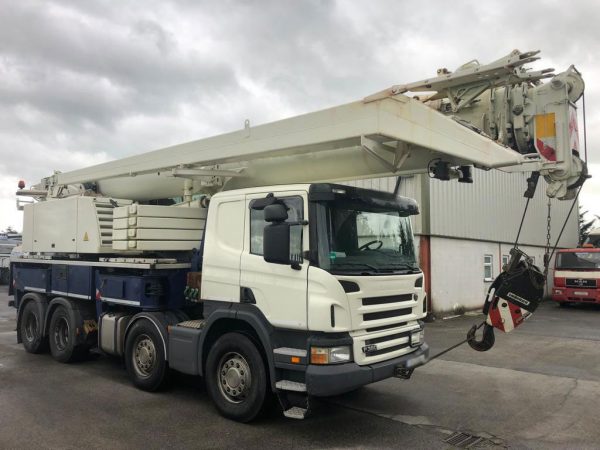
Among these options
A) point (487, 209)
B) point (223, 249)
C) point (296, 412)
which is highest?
point (487, 209)

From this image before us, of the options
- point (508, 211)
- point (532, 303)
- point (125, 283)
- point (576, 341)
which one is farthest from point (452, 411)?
point (508, 211)

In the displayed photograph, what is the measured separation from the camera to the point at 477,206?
57.7 feet

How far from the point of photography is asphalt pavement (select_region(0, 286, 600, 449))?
16.7 ft

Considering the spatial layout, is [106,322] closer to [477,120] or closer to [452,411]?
[452,411]

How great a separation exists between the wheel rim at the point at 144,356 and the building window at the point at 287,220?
2.25 meters

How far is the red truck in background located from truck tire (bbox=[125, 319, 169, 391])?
17535 millimetres

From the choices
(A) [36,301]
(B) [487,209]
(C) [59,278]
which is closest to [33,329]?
(A) [36,301]

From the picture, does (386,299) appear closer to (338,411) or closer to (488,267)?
(338,411)

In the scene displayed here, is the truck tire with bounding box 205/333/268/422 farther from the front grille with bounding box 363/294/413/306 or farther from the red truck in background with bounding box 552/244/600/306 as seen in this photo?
the red truck in background with bounding box 552/244/600/306

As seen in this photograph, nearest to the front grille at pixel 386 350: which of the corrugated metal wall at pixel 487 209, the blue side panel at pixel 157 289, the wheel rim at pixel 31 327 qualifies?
the blue side panel at pixel 157 289

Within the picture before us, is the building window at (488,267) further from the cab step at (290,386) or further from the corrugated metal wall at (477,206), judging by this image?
the cab step at (290,386)

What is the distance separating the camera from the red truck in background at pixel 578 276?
743 inches

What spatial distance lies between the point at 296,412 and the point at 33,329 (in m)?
6.71

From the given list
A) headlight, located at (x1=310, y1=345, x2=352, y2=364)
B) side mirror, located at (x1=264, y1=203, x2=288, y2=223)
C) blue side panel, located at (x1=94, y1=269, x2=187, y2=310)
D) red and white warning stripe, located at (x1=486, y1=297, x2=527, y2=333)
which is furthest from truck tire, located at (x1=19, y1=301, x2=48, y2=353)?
red and white warning stripe, located at (x1=486, y1=297, x2=527, y2=333)
